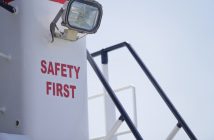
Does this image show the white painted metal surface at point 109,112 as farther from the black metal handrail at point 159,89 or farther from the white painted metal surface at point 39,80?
the white painted metal surface at point 39,80

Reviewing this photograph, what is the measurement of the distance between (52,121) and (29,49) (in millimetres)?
521

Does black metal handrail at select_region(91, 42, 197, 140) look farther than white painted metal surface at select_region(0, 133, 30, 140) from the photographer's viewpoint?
Yes

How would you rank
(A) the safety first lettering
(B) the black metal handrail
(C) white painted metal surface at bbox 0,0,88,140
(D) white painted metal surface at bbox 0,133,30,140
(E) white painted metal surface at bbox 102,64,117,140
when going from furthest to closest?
(E) white painted metal surface at bbox 102,64,117,140 < (B) the black metal handrail < (A) the safety first lettering < (C) white painted metal surface at bbox 0,0,88,140 < (D) white painted metal surface at bbox 0,133,30,140

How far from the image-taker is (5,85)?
3.36m

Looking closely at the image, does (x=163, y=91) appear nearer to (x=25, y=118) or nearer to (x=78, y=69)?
(x=78, y=69)

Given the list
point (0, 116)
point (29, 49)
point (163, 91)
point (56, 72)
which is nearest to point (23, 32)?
point (29, 49)

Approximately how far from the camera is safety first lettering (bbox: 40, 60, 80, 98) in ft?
10.9

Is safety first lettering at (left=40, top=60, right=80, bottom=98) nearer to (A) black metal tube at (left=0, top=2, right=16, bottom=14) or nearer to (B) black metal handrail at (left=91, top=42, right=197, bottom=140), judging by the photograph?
(A) black metal tube at (left=0, top=2, right=16, bottom=14)

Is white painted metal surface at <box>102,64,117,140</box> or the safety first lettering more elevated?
the safety first lettering

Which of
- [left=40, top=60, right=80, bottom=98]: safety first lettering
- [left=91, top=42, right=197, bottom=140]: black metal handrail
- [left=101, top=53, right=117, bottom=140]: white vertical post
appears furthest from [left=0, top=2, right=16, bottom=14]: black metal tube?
[left=101, top=53, right=117, bottom=140]: white vertical post

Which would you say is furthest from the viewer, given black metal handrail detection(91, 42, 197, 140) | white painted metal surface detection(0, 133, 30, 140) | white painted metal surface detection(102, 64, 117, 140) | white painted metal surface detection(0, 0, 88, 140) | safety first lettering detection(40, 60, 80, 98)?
white painted metal surface detection(102, 64, 117, 140)

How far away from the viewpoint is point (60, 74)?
343 cm

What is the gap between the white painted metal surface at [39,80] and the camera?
10.6ft

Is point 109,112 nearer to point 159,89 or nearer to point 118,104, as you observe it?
point 159,89
